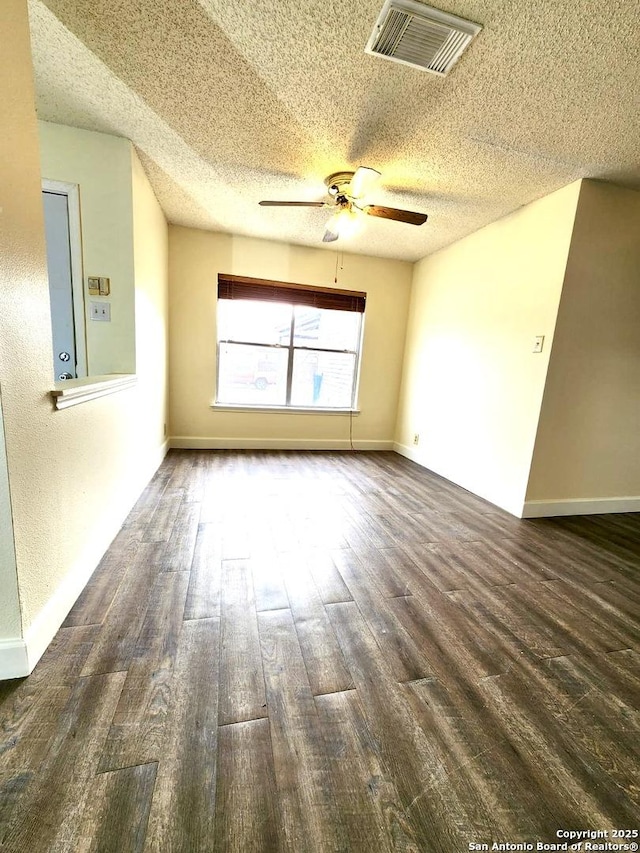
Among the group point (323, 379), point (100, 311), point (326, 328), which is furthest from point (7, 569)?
point (326, 328)

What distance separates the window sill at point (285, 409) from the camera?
4.16m

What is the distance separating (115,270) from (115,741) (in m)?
2.55

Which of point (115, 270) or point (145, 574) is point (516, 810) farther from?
point (115, 270)

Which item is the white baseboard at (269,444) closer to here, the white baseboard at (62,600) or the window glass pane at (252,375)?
the window glass pane at (252,375)

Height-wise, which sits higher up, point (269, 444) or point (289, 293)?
point (289, 293)

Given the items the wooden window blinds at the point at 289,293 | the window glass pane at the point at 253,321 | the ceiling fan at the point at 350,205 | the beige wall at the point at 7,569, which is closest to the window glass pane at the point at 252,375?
the window glass pane at the point at 253,321

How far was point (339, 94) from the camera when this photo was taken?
1.72 meters

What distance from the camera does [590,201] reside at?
2377 mm

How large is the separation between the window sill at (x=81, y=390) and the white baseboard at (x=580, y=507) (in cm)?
315

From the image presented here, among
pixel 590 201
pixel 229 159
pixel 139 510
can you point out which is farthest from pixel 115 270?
pixel 590 201

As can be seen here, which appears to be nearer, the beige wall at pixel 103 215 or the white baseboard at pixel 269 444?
the beige wall at pixel 103 215

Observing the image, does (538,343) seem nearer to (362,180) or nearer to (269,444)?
(362,180)

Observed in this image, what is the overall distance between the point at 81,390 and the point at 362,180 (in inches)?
82.6

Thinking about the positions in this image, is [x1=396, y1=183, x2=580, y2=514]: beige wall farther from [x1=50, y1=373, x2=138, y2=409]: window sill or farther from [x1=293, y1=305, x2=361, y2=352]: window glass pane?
[x1=50, y1=373, x2=138, y2=409]: window sill
